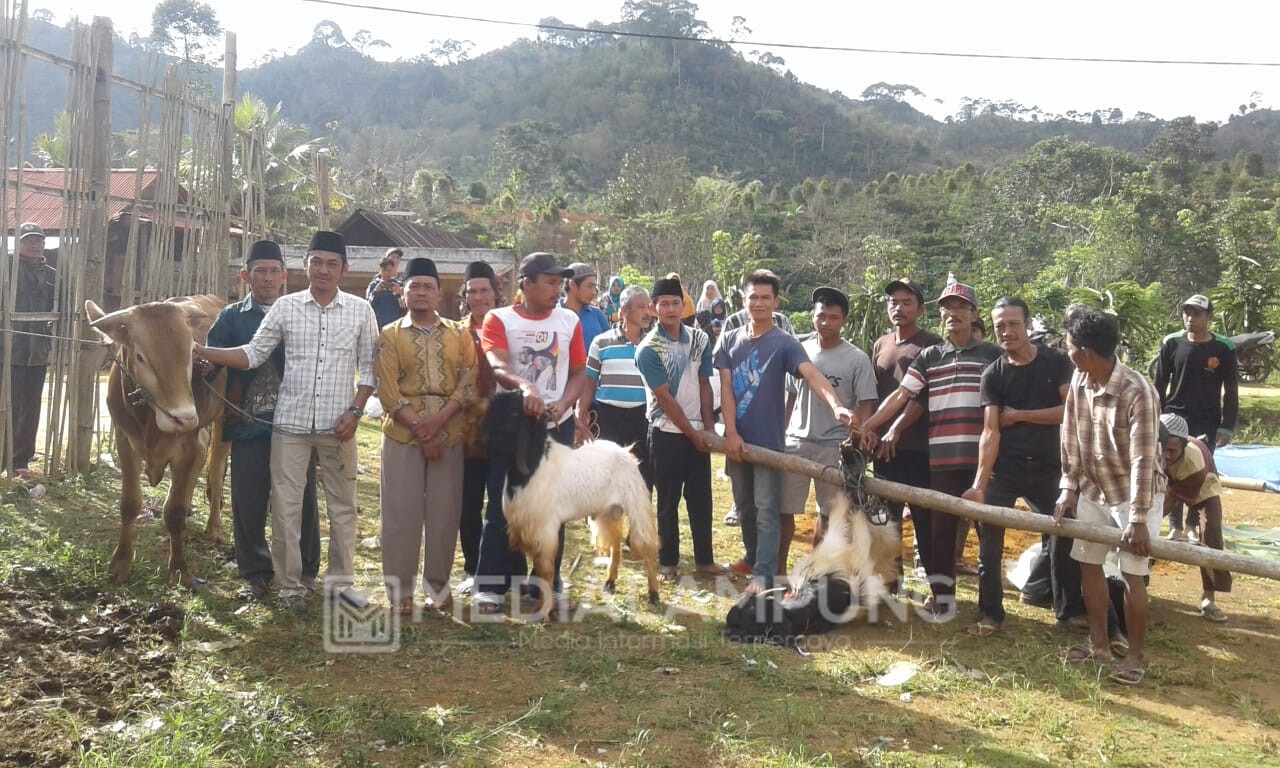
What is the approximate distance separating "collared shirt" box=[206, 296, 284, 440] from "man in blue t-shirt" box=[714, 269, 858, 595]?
262 centimetres

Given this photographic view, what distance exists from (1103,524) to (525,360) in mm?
3145

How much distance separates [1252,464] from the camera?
1095cm

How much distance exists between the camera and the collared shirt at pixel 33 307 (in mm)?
7508

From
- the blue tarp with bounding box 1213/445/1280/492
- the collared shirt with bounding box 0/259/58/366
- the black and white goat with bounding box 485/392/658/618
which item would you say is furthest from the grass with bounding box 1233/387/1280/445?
the collared shirt with bounding box 0/259/58/366

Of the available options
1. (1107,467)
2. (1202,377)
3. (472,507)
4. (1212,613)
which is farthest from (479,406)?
(1202,377)

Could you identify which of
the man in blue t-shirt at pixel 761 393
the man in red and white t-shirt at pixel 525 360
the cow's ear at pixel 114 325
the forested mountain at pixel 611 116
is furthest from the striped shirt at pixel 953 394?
the forested mountain at pixel 611 116

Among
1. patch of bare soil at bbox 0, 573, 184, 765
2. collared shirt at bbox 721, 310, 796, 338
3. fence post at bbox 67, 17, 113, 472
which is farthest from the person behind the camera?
fence post at bbox 67, 17, 113, 472

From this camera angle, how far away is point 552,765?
349cm

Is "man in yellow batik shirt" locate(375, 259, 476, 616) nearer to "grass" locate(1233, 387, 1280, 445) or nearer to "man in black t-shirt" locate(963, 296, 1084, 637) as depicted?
"man in black t-shirt" locate(963, 296, 1084, 637)

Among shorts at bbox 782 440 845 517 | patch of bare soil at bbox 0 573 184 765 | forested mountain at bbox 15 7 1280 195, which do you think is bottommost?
patch of bare soil at bbox 0 573 184 765

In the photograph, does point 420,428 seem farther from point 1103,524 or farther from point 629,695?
point 1103,524

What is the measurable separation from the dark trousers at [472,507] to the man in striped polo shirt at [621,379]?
97cm

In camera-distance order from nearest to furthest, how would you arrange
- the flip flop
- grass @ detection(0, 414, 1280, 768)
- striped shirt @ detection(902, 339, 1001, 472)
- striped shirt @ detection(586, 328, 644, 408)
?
grass @ detection(0, 414, 1280, 768)
the flip flop
striped shirt @ detection(902, 339, 1001, 472)
striped shirt @ detection(586, 328, 644, 408)

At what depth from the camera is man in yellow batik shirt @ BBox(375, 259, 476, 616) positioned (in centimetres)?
503
